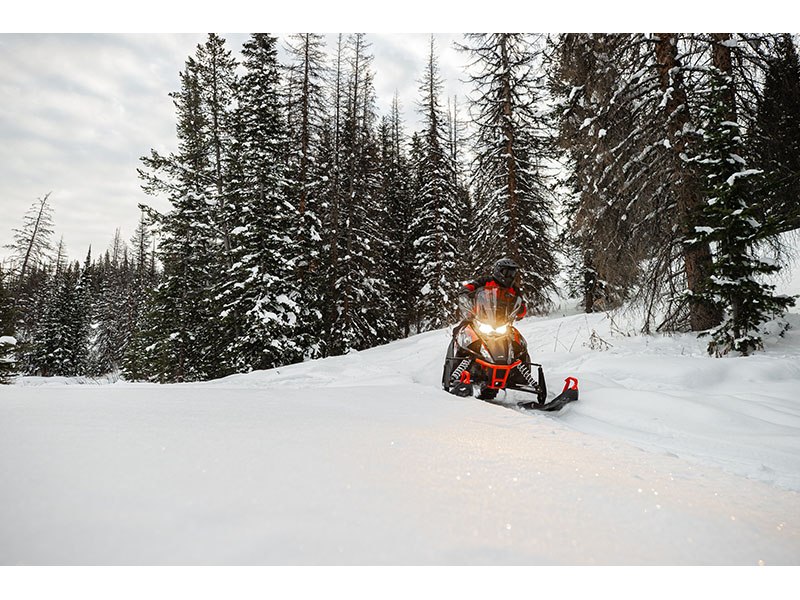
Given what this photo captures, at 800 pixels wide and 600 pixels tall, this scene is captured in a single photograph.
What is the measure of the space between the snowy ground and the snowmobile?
1.38m

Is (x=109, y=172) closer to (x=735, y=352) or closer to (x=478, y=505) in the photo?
(x=478, y=505)

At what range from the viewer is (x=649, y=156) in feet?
24.9

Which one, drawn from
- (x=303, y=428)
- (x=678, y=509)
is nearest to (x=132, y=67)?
(x=303, y=428)

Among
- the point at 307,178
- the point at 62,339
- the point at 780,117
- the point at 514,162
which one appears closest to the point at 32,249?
the point at 62,339

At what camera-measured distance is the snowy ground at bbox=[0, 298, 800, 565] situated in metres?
1.12

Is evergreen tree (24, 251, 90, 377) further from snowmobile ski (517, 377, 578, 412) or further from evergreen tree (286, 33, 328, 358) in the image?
snowmobile ski (517, 377, 578, 412)

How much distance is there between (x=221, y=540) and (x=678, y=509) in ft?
5.64

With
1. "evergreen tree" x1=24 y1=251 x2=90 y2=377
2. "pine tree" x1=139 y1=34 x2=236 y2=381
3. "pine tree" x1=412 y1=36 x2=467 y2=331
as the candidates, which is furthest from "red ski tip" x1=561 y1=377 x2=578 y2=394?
"evergreen tree" x1=24 y1=251 x2=90 y2=377

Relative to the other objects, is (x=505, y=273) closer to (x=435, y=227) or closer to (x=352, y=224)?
(x=352, y=224)

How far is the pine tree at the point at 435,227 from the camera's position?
741 inches

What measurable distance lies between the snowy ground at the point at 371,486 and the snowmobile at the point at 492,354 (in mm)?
1375

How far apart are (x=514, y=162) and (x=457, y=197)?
7725mm

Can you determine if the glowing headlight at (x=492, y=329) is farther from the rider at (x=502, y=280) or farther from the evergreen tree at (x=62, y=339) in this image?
the evergreen tree at (x=62, y=339)

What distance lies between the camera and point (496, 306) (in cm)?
495
